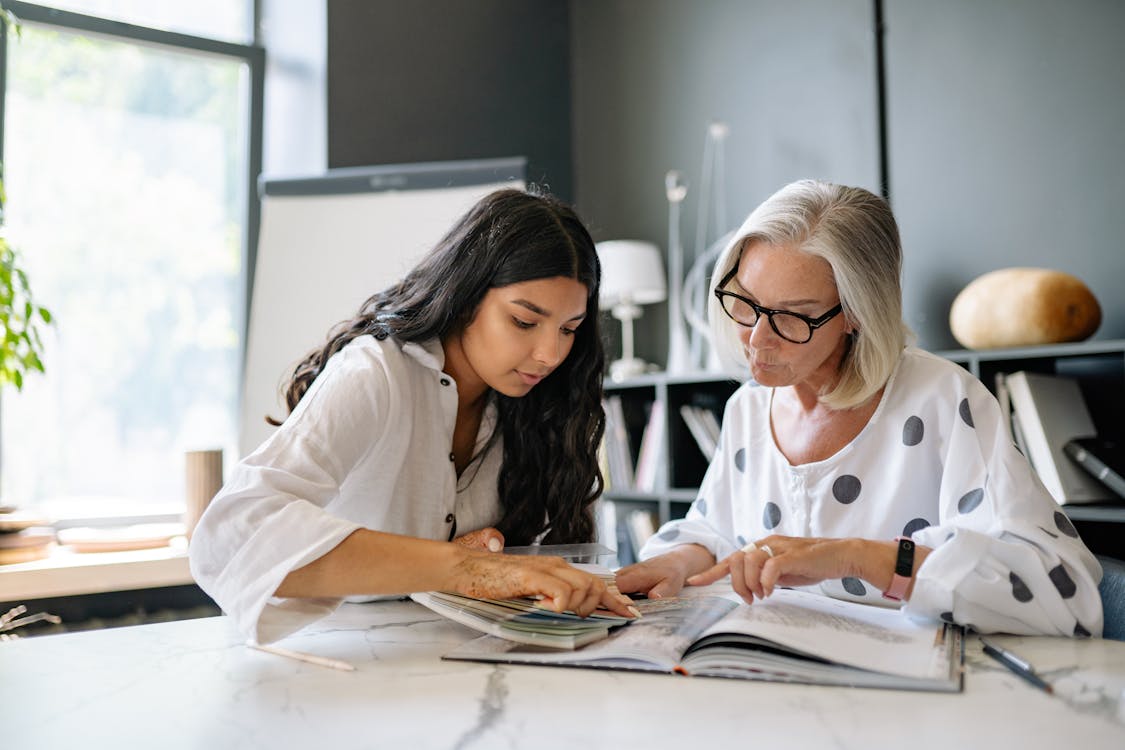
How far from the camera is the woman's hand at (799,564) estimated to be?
3.76 feet

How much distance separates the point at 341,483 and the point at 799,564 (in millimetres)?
647

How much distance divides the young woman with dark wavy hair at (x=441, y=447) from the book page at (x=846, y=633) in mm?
189

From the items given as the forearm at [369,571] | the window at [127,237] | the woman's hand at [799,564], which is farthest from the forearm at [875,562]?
the window at [127,237]

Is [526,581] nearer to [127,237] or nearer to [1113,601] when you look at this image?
[1113,601]

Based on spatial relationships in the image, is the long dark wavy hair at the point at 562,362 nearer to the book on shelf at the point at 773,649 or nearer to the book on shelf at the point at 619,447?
the book on shelf at the point at 773,649

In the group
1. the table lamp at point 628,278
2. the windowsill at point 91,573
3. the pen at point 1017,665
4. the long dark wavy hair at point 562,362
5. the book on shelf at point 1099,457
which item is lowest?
the windowsill at point 91,573

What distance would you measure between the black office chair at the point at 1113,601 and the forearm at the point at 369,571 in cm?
86

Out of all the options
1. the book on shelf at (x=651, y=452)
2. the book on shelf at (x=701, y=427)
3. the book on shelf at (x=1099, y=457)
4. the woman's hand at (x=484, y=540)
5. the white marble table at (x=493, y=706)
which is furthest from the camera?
the book on shelf at (x=651, y=452)

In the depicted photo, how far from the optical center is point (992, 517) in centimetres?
129

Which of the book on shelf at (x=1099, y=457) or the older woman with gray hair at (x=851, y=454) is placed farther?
the book on shelf at (x=1099, y=457)

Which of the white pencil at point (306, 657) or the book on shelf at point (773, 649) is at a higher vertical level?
the book on shelf at point (773, 649)

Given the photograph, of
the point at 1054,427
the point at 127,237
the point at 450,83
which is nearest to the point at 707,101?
the point at 450,83

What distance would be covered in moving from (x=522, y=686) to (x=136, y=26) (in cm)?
379

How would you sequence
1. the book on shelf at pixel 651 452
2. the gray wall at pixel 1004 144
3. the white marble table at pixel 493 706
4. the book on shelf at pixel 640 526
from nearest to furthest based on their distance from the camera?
the white marble table at pixel 493 706 → the gray wall at pixel 1004 144 → the book on shelf at pixel 651 452 → the book on shelf at pixel 640 526
